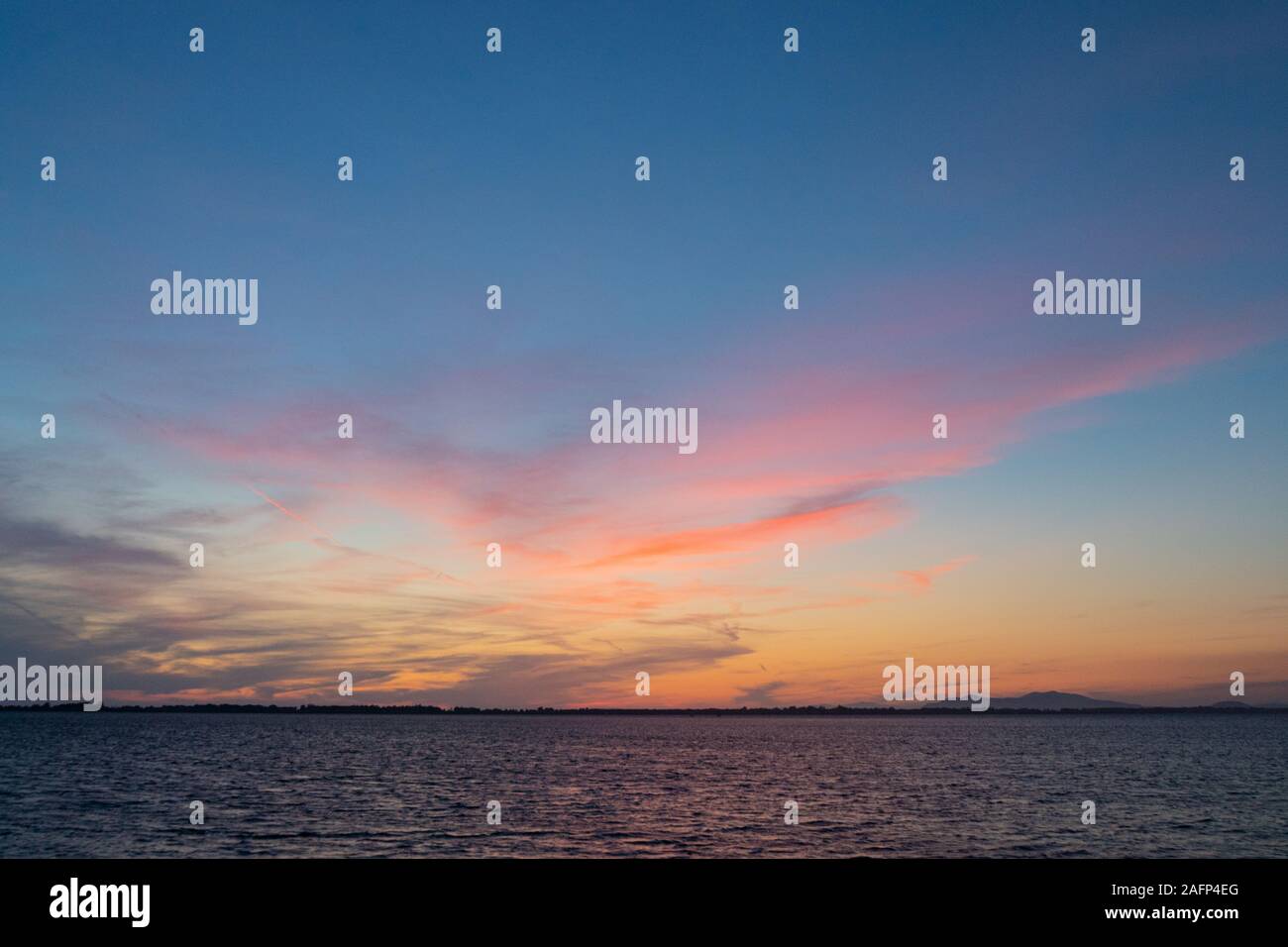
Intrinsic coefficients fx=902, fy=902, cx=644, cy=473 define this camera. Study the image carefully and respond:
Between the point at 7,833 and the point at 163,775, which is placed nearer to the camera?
the point at 7,833

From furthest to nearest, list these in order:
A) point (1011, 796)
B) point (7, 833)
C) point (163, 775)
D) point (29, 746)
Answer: point (29, 746) < point (163, 775) < point (1011, 796) < point (7, 833)

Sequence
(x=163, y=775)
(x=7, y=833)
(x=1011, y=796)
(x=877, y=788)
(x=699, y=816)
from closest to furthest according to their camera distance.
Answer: (x=7, y=833) → (x=699, y=816) → (x=1011, y=796) → (x=877, y=788) → (x=163, y=775)

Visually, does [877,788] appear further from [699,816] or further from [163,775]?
[163,775]

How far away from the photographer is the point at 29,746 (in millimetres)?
115812

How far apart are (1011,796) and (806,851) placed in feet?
101

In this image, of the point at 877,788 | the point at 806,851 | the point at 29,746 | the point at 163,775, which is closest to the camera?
the point at 806,851
